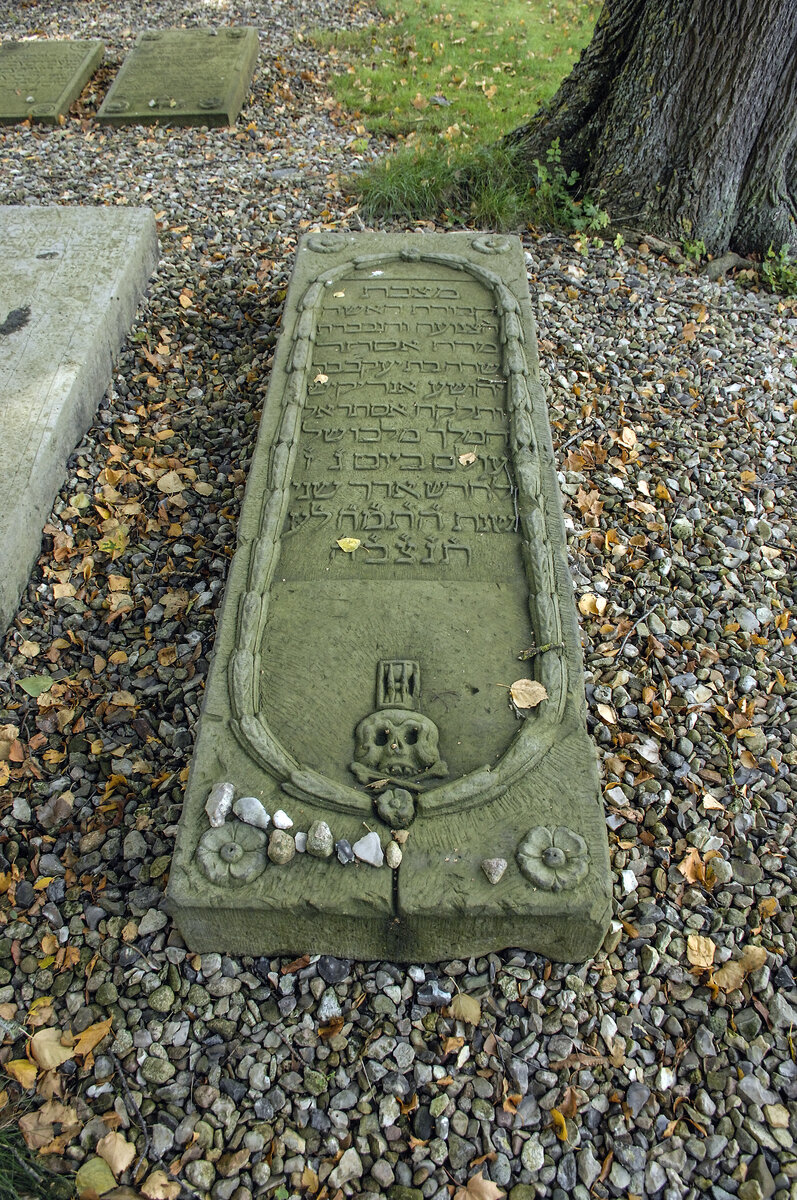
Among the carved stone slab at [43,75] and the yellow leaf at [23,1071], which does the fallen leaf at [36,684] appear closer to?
the yellow leaf at [23,1071]

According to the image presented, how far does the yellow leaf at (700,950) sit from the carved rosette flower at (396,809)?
0.95 meters

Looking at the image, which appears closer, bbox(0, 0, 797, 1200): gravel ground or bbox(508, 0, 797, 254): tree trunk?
bbox(0, 0, 797, 1200): gravel ground

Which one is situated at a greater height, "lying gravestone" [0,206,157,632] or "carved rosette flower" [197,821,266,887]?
"lying gravestone" [0,206,157,632]

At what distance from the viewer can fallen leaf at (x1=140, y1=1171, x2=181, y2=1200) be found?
210 cm

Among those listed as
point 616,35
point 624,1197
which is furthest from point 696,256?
point 624,1197

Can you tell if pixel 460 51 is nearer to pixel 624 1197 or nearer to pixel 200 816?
pixel 200 816

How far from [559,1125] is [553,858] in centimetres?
68

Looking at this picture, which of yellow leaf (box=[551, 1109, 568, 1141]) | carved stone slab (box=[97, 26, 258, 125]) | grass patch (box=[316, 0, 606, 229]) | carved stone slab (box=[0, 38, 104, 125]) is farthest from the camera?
carved stone slab (box=[0, 38, 104, 125])

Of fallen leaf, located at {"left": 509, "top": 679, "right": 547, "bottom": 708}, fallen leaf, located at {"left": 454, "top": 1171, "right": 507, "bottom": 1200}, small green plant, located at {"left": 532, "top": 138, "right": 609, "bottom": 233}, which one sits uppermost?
small green plant, located at {"left": 532, "top": 138, "right": 609, "bottom": 233}

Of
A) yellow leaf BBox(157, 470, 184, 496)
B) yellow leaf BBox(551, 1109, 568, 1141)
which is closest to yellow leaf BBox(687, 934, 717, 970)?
yellow leaf BBox(551, 1109, 568, 1141)

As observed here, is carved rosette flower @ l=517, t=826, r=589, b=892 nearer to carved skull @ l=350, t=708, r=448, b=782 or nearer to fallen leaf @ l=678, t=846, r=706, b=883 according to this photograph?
carved skull @ l=350, t=708, r=448, b=782

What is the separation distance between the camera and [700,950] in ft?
8.46

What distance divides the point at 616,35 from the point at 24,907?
5.56m

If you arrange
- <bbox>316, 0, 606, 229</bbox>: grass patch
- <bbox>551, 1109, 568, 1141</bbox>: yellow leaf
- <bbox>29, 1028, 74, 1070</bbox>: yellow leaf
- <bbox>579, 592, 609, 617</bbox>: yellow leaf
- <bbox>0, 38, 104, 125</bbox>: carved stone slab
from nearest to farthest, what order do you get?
1. <bbox>551, 1109, 568, 1141</bbox>: yellow leaf
2. <bbox>29, 1028, 74, 1070</bbox>: yellow leaf
3. <bbox>579, 592, 609, 617</bbox>: yellow leaf
4. <bbox>316, 0, 606, 229</bbox>: grass patch
5. <bbox>0, 38, 104, 125</bbox>: carved stone slab
